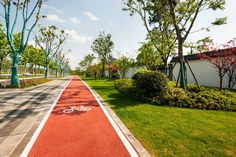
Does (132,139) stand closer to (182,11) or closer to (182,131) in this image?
(182,131)

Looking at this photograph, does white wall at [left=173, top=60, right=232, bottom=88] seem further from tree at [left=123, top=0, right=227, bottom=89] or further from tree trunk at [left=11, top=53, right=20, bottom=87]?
tree trunk at [left=11, top=53, right=20, bottom=87]

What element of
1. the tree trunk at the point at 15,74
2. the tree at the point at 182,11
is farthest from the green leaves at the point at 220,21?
the tree trunk at the point at 15,74

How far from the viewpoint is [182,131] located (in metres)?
6.54

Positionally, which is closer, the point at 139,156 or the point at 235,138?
the point at 139,156

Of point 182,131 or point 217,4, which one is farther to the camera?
point 217,4

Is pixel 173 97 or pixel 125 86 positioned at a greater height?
pixel 125 86

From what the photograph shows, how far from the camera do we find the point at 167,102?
1143 cm

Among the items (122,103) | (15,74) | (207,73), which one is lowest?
(122,103)

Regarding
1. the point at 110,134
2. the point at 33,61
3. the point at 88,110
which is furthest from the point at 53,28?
the point at 110,134

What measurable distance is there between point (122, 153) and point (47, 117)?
4488mm

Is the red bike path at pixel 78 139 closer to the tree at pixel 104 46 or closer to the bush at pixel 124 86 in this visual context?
the bush at pixel 124 86

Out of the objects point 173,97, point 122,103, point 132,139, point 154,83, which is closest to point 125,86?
point 154,83

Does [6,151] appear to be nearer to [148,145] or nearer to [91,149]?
[91,149]

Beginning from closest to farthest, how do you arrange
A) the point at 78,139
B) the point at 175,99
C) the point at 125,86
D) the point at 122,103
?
the point at 78,139
the point at 175,99
the point at 122,103
the point at 125,86
